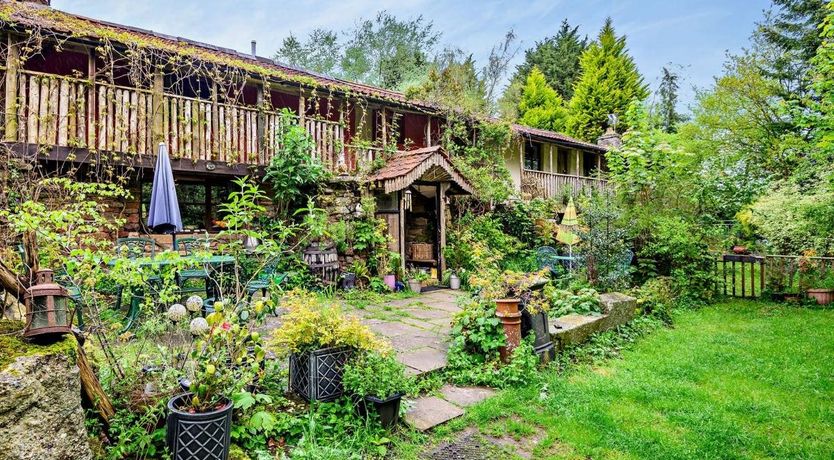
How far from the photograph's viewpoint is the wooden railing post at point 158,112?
7411mm

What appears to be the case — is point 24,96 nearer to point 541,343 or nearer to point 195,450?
point 195,450

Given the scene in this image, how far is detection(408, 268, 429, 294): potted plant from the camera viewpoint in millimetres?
9078

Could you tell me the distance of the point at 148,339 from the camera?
3.43 metres

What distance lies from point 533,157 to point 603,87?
10.7 m

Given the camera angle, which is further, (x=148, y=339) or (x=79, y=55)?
(x=79, y=55)

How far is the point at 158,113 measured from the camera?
7469mm

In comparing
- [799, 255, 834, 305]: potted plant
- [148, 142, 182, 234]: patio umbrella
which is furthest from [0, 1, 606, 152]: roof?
[799, 255, 834, 305]: potted plant

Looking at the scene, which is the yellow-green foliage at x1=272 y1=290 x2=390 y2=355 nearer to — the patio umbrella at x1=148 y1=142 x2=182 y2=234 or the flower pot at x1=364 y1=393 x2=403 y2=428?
the flower pot at x1=364 y1=393 x2=403 y2=428

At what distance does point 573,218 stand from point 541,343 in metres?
6.22

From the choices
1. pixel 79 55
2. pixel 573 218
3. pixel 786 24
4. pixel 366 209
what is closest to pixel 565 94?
pixel 786 24

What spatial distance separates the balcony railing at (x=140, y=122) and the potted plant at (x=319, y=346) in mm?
5652

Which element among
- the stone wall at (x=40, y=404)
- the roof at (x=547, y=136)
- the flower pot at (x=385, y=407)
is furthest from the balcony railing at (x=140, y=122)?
the roof at (x=547, y=136)

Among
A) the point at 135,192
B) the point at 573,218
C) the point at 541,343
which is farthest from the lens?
the point at 573,218

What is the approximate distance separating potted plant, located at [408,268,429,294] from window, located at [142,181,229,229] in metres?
3.97
